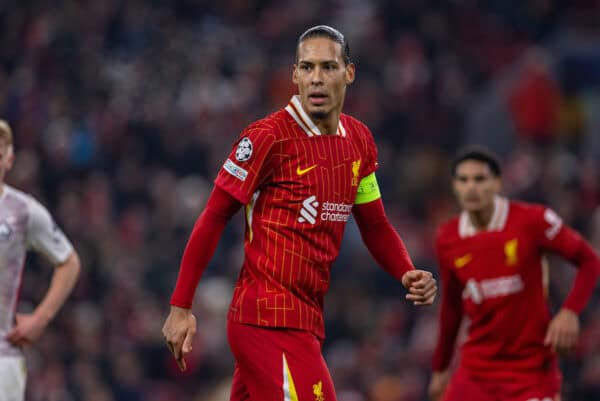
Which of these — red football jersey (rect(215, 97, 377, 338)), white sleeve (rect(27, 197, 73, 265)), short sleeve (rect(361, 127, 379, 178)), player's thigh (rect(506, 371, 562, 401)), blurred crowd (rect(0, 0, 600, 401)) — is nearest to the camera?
red football jersey (rect(215, 97, 377, 338))

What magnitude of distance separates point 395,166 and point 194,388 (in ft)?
12.5

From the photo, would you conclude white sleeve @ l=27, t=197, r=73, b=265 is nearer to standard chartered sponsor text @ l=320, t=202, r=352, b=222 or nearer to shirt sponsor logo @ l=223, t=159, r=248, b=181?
shirt sponsor logo @ l=223, t=159, r=248, b=181

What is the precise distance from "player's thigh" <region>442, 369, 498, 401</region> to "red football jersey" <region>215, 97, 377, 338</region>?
2001 mm

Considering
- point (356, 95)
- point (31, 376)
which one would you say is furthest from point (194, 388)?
point (356, 95)

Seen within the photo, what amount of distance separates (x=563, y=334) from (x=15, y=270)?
10.3 feet

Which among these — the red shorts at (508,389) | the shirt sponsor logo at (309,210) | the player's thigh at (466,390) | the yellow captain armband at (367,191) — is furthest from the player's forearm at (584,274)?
the shirt sponsor logo at (309,210)

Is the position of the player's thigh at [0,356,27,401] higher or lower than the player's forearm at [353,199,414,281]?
lower

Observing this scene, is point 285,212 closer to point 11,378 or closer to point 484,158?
point 11,378

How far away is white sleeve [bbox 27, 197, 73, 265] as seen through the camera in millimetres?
6461

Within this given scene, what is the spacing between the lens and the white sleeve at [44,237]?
6.46m

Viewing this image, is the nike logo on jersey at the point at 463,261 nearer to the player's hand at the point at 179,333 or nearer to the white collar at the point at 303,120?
the white collar at the point at 303,120

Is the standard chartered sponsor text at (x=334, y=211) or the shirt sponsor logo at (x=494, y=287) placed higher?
the standard chartered sponsor text at (x=334, y=211)

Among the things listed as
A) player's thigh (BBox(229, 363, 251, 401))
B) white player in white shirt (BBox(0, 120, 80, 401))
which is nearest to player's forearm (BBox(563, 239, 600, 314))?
player's thigh (BBox(229, 363, 251, 401))

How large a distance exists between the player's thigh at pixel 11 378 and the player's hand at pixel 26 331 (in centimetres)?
10
